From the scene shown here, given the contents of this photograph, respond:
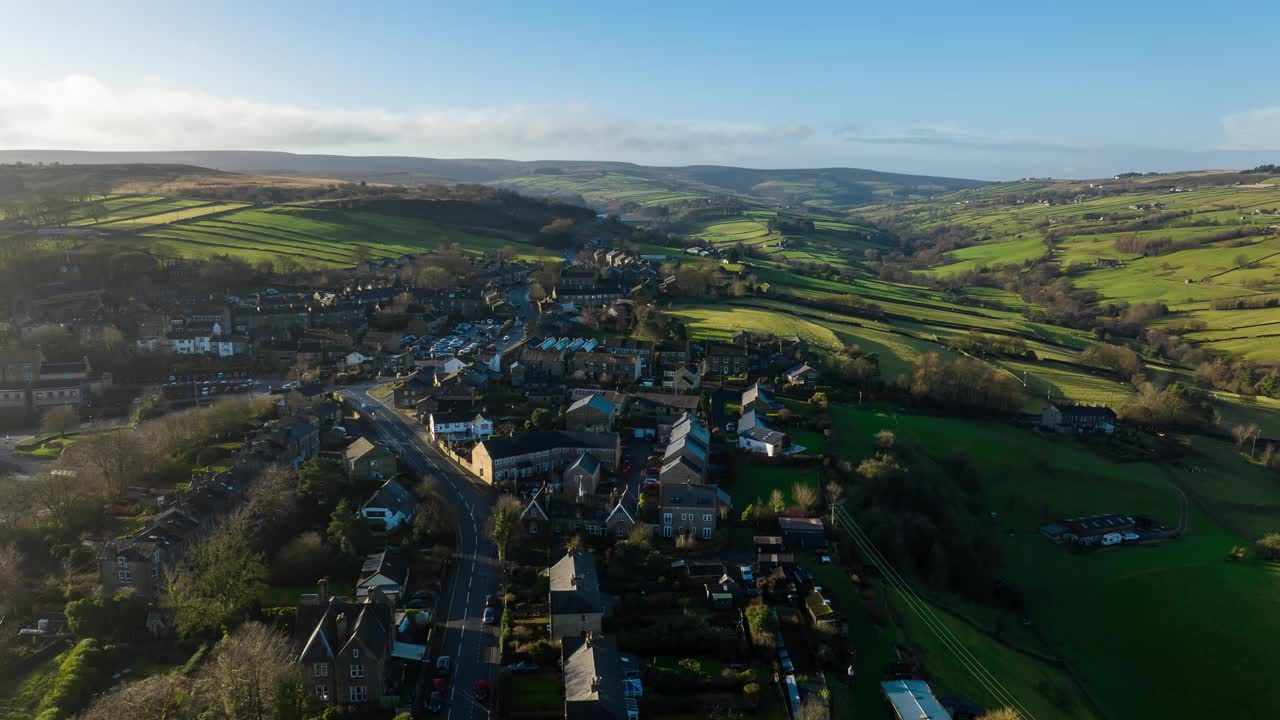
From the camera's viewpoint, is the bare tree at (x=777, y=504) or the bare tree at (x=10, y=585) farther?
the bare tree at (x=777, y=504)

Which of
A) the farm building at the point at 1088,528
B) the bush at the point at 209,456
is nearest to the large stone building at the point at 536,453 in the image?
the bush at the point at 209,456

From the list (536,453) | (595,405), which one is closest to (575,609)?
(536,453)

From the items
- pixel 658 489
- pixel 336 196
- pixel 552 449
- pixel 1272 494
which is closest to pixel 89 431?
pixel 552 449

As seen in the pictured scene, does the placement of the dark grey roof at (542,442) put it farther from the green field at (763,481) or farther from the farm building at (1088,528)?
the farm building at (1088,528)

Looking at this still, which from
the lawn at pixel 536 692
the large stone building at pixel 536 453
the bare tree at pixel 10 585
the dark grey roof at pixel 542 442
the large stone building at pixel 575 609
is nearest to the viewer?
the lawn at pixel 536 692

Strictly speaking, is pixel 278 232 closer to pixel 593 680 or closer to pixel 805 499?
pixel 805 499

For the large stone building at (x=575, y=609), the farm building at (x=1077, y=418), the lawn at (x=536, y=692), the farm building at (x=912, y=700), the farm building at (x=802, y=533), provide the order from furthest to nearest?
the farm building at (x=1077, y=418) → the farm building at (x=802, y=533) → the large stone building at (x=575, y=609) → the farm building at (x=912, y=700) → the lawn at (x=536, y=692)

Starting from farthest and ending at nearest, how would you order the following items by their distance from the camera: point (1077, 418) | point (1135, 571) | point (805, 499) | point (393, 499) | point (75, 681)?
point (1077, 418) → point (1135, 571) → point (805, 499) → point (393, 499) → point (75, 681)
